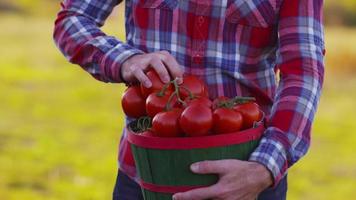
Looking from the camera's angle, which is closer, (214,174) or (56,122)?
(214,174)

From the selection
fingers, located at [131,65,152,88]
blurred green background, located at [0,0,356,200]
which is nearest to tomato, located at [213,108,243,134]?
fingers, located at [131,65,152,88]

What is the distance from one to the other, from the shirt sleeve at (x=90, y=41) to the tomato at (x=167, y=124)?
0.99 feet

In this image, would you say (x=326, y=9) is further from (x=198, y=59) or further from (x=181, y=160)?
(x=181, y=160)

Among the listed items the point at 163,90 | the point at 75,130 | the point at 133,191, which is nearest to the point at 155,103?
the point at 163,90

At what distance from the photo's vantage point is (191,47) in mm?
2562

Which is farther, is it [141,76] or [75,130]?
[75,130]

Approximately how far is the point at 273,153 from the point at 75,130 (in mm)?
6226

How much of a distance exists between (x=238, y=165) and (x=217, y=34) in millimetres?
488

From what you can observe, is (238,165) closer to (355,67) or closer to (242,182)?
(242,182)

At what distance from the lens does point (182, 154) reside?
2.17 metres

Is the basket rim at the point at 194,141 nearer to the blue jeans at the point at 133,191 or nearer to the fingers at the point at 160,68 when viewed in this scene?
the fingers at the point at 160,68

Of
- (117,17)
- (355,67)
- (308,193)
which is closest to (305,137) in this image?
(308,193)

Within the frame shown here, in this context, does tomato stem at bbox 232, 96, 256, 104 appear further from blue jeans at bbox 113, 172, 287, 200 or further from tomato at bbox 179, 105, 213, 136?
blue jeans at bbox 113, 172, 287, 200

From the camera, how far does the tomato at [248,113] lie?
224 centimetres
